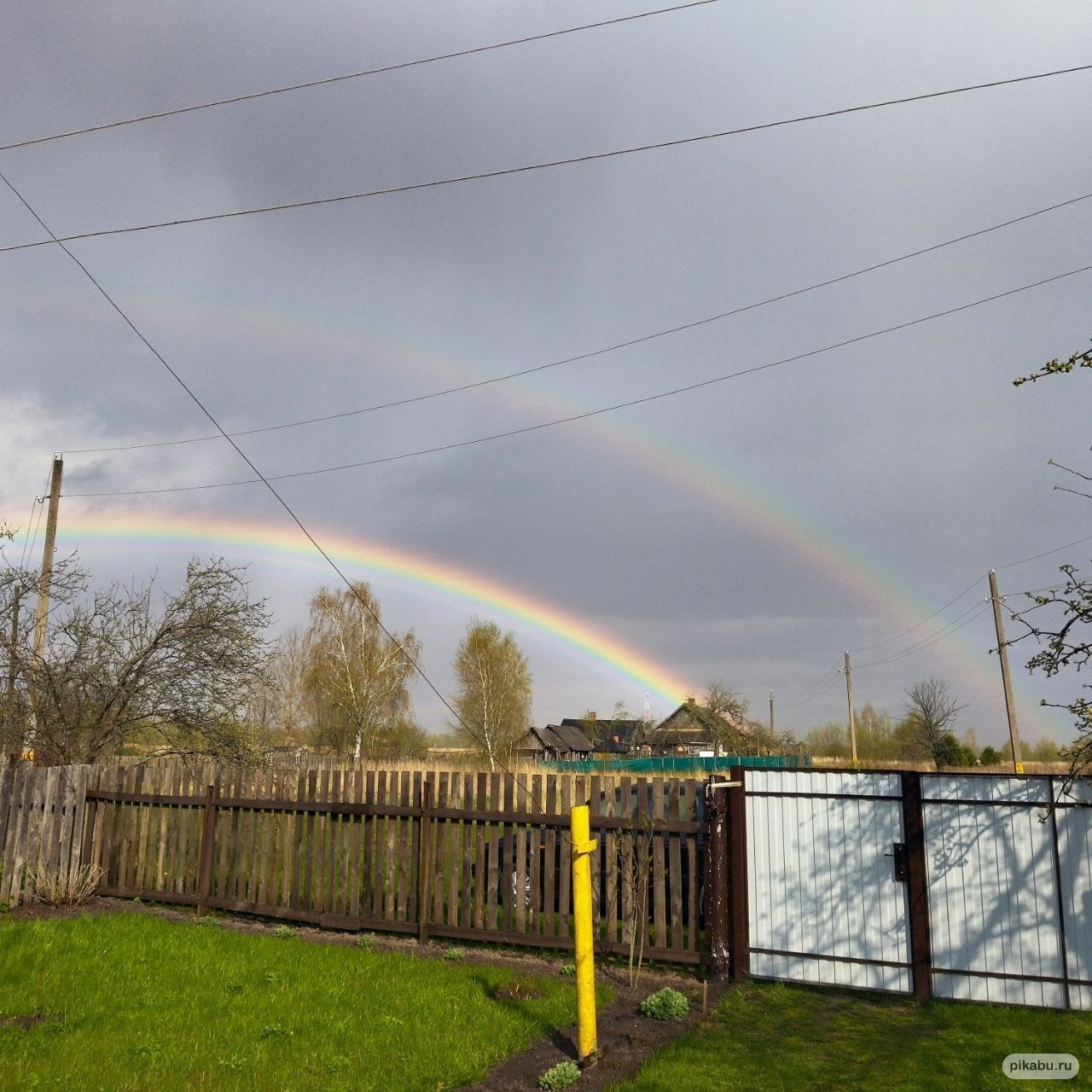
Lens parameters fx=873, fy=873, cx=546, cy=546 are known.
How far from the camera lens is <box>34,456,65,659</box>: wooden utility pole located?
1681 centimetres

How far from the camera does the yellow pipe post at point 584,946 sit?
18.7 ft

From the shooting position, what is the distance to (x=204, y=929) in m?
9.67

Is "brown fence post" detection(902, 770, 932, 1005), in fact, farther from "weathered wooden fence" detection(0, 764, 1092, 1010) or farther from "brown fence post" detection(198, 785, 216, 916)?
"brown fence post" detection(198, 785, 216, 916)

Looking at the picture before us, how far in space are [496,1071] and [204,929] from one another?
5508mm

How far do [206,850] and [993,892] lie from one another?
883cm

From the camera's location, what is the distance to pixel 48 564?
20.3 metres

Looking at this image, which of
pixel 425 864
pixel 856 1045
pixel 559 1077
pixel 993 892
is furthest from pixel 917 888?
pixel 425 864

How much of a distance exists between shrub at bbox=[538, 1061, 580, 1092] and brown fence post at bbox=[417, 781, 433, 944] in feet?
13.8

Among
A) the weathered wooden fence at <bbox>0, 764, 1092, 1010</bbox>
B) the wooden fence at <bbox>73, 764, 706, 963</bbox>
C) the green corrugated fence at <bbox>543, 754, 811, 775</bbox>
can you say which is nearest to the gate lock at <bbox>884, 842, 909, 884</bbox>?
the weathered wooden fence at <bbox>0, 764, 1092, 1010</bbox>

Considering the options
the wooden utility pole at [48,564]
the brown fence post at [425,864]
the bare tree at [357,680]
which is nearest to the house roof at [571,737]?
the bare tree at [357,680]

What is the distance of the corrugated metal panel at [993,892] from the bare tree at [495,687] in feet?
196

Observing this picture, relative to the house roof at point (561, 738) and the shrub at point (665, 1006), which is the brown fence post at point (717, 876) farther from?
the house roof at point (561, 738)

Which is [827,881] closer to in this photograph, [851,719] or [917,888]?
[917,888]

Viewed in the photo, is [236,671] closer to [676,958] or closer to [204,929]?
[204,929]
